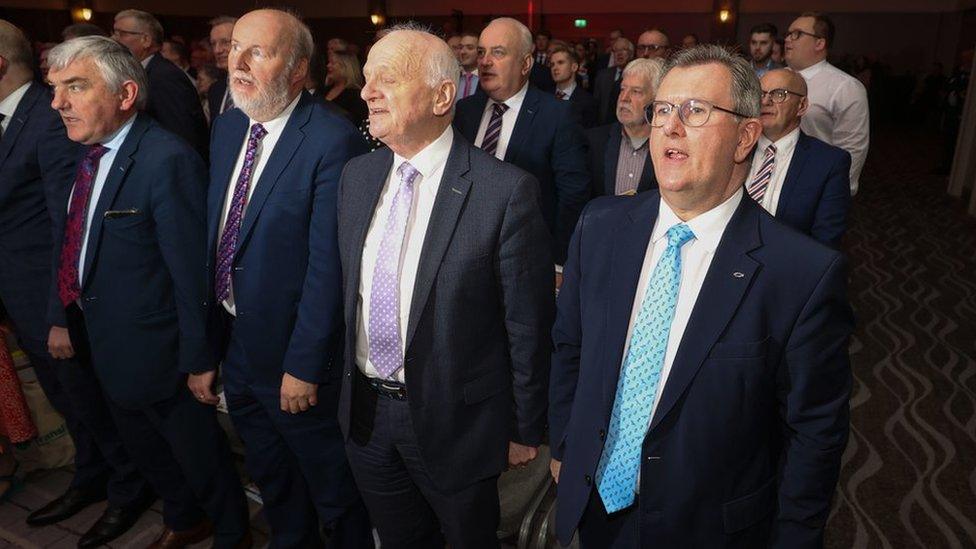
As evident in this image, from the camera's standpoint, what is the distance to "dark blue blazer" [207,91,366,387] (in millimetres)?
1913

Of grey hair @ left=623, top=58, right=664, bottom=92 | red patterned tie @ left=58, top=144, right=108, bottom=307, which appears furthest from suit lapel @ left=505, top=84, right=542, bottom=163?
red patterned tie @ left=58, top=144, right=108, bottom=307

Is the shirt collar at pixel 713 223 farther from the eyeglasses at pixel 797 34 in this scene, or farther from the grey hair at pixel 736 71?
the eyeglasses at pixel 797 34

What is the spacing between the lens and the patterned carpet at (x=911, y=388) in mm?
2619

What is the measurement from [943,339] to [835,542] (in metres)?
2.45

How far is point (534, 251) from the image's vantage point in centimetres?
168

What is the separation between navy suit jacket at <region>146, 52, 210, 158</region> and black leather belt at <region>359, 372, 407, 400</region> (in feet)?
8.35

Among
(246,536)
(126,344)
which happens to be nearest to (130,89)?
(126,344)

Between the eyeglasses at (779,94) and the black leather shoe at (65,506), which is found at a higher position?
the eyeglasses at (779,94)

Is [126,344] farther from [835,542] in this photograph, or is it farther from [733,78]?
[835,542]

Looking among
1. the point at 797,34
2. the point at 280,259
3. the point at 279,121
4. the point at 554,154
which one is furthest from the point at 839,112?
the point at 280,259

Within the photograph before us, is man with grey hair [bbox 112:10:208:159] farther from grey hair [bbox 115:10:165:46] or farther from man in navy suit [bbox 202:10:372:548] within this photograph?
man in navy suit [bbox 202:10:372:548]

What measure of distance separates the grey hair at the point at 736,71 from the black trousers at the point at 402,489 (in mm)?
1104

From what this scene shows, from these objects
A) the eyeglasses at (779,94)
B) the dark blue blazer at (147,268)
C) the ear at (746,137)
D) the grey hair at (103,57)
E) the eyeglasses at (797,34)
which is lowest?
the dark blue blazer at (147,268)

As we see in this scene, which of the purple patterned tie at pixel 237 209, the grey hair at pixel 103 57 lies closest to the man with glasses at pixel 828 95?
the purple patterned tie at pixel 237 209
